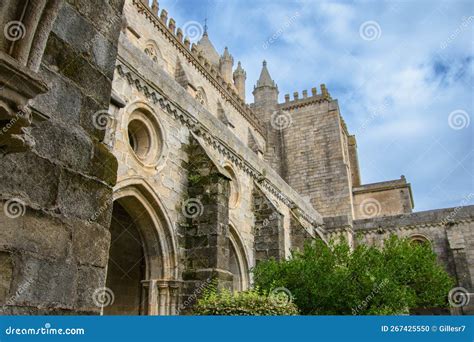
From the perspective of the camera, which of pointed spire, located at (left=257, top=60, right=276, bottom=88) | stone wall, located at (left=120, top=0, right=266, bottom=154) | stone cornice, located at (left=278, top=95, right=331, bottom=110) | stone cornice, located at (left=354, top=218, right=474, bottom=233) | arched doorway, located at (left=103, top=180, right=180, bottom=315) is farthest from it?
pointed spire, located at (left=257, top=60, right=276, bottom=88)

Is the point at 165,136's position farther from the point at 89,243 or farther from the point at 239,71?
the point at 239,71

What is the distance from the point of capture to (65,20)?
7.48 ft

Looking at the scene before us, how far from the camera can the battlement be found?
86.4 ft

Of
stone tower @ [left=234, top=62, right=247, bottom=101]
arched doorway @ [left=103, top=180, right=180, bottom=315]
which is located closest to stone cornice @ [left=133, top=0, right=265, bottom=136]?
stone tower @ [left=234, top=62, right=247, bottom=101]

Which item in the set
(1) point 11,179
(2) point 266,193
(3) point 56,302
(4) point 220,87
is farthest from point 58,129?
(4) point 220,87

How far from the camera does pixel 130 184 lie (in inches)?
278

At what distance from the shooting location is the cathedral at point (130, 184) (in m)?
1.79

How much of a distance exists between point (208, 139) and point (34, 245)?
26.2ft

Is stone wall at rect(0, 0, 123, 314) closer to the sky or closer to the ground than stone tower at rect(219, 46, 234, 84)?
closer to the ground

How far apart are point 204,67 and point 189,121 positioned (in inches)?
566

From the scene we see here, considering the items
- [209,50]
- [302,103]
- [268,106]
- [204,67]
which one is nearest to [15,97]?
[204,67]

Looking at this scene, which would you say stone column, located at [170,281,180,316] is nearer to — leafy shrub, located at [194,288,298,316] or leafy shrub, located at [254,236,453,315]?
leafy shrub, located at [194,288,298,316]

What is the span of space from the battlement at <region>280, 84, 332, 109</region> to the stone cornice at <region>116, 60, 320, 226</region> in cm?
1367

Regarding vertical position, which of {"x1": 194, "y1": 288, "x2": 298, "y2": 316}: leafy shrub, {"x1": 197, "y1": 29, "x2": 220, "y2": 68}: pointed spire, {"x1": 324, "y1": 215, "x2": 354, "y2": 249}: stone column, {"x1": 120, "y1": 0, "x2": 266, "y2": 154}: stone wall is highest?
{"x1": 197, "y1": 29, "x2": 220, "y2": 68}: pointed spire
